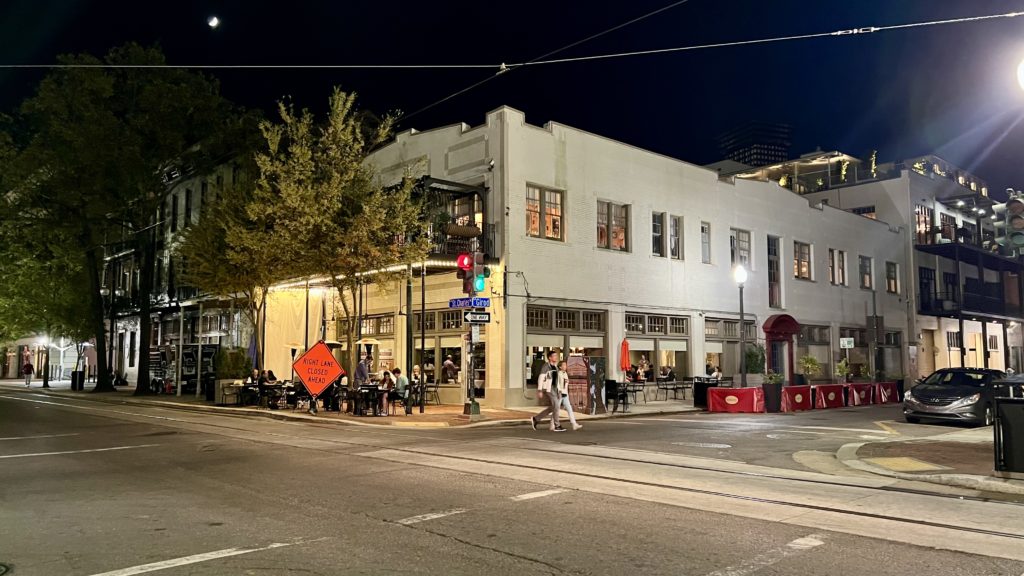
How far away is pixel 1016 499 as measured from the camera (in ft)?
28.7

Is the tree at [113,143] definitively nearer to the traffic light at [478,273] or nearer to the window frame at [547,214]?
the window frame at [547,214]

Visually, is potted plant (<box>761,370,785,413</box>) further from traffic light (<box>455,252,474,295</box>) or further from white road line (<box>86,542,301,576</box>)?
white road line (<box>86,542,301,576</box>)

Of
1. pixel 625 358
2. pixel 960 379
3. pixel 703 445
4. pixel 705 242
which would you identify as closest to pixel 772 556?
pixel 703 445

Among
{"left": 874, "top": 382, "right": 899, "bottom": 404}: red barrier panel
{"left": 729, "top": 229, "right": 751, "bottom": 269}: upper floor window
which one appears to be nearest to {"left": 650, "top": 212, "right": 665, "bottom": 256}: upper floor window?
{"left": 729, "top": 229, "right": 751, "bottom": 269}: upper floor window

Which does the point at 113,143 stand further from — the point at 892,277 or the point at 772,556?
the point at 892,277

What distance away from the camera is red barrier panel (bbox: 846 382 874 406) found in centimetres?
2747

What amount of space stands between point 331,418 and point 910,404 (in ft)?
50.6

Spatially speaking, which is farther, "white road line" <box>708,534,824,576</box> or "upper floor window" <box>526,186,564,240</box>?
"upper floor window" <box>526,186,564,240</box>

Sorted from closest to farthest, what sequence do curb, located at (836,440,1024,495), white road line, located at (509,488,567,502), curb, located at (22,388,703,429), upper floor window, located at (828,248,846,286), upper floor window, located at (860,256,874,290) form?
white road line, located at (509,488,567,502) < curb, located at (836,440,1024,495) < curb, located at (22,388,703,429) < upper floor window, located at (828,248,846,286) < upper floor window, located at (860,256,874,290)

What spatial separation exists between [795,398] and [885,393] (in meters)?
7.66

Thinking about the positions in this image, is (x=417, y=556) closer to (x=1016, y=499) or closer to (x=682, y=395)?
(x=1016, y=499)

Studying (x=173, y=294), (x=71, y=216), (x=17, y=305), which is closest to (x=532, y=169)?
(x=71, y=216)

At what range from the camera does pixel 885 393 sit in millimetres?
29875

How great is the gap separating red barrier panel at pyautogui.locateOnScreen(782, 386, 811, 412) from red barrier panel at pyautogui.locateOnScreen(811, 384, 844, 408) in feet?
2.06
